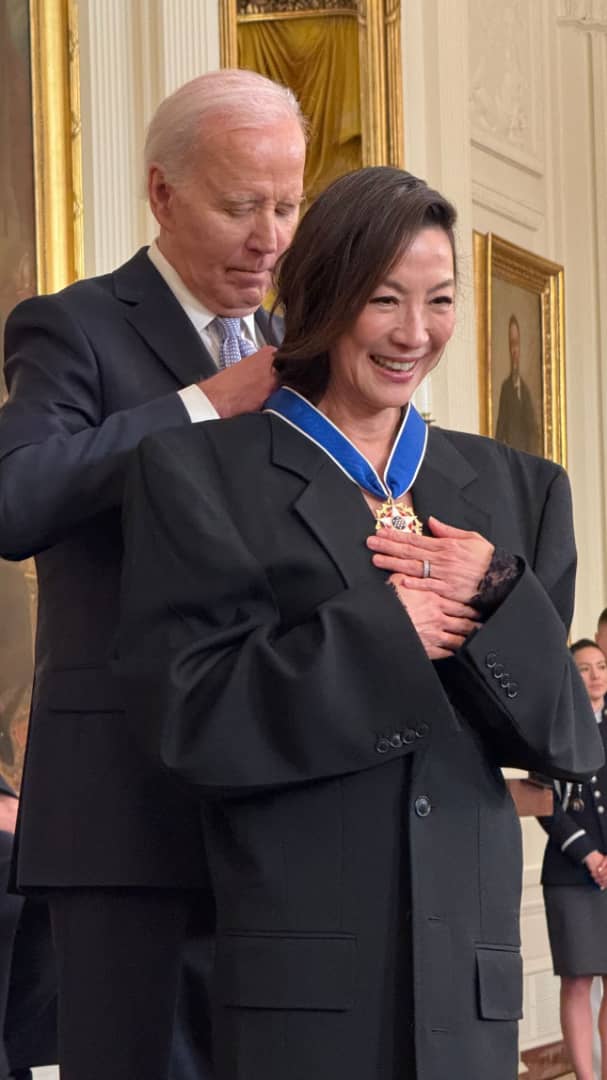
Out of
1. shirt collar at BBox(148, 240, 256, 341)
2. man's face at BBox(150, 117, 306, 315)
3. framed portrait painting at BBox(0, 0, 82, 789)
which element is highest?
framed portrait painting at BBox(0, 0, 82, 789)

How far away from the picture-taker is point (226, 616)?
2.55 meters

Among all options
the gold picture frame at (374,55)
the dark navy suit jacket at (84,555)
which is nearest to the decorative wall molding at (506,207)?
the gold picture frame at (374,55)

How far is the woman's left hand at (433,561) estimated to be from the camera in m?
2.57

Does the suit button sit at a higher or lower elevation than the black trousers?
higher

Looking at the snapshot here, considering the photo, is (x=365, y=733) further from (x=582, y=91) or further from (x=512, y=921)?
(x=582, y=91)

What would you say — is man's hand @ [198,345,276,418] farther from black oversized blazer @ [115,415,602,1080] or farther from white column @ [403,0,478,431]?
white column @ [403,0,478,431]

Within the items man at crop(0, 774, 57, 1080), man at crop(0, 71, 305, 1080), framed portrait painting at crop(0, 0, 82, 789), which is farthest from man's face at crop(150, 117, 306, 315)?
framed portrait painting at crop(0, 0, 82, 789)

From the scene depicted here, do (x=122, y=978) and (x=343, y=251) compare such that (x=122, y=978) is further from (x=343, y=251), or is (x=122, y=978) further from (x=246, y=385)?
(x=343, y=251)

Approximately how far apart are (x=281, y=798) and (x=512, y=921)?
39 centimetres

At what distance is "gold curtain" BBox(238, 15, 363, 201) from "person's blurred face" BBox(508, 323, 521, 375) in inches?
122

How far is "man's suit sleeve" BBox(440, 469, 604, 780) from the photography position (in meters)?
2.51

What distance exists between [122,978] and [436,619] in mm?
863

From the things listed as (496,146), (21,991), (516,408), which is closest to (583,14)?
(496,146)

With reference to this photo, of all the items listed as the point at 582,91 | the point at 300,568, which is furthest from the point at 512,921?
the point at 582,91
